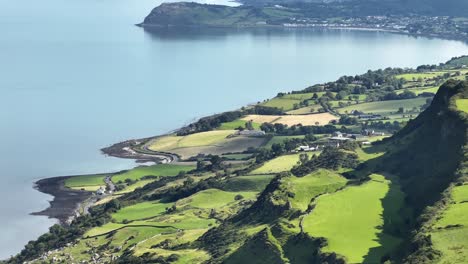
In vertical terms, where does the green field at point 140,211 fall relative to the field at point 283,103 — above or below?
below

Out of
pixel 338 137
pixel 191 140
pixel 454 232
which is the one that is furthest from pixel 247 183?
pixel 454 232

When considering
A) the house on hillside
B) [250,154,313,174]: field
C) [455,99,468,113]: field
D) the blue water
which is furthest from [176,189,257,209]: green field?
[455,99,468,113]: field

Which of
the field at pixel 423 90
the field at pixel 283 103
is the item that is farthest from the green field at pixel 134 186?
the field at pixel 423 90

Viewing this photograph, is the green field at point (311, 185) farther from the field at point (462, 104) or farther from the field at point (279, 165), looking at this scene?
the field at point (279, 165)

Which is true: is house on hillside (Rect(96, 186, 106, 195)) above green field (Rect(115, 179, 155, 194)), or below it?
below

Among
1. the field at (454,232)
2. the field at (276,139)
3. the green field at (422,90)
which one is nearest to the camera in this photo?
the field at (454,232)

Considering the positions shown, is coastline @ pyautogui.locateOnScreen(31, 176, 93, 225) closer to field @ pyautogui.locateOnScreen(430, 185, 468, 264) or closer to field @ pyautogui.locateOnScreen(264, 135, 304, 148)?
field @ pyautogui.locateOnScreen(264, 135, 304, 148)

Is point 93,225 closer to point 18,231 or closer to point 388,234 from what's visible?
point 18,231
